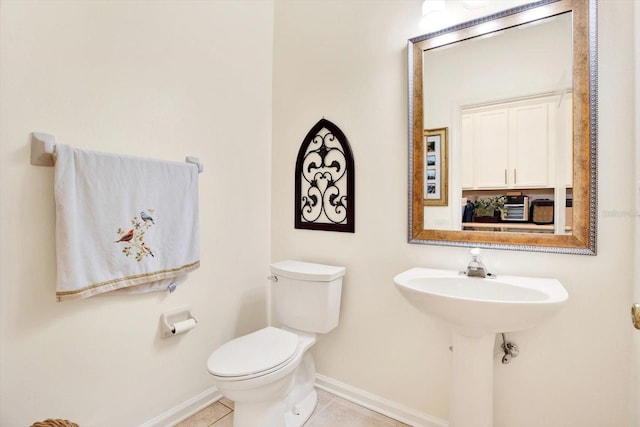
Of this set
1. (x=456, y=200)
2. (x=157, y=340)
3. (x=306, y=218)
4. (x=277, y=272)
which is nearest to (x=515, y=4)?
(x=456, y=200)

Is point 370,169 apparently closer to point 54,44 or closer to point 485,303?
point 485,303

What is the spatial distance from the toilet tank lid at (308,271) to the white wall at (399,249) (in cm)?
11

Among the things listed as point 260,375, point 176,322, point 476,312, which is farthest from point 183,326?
point 476,312

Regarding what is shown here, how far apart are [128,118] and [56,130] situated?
0.29m

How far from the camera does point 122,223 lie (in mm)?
1398

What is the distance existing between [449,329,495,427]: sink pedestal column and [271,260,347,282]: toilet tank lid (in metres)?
→ 0.67

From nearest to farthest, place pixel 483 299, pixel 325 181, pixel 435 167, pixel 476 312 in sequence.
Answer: pixel 476 312 < pixel 483 299 < pixel 435 167 < pixel 325 181

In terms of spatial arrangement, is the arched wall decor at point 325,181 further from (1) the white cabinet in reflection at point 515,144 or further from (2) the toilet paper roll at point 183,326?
(2) the toilet paper roll at point 183,326

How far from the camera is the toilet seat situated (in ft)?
4.31

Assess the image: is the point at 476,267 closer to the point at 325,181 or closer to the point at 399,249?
the point at 399,249

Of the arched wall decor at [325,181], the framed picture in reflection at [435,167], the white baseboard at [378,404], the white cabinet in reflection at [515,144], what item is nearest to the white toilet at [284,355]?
the white baseboard at [378,404]

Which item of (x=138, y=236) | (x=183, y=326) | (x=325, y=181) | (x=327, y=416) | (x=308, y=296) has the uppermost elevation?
(x=325, y=181)

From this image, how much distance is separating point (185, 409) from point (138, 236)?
0.98 m

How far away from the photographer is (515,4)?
4.59 ft
